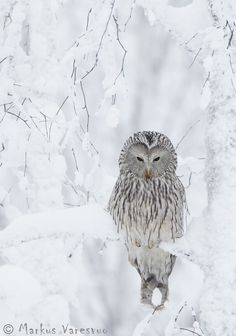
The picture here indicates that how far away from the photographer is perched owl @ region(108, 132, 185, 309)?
4.83 meters

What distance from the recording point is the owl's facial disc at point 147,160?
189 inches

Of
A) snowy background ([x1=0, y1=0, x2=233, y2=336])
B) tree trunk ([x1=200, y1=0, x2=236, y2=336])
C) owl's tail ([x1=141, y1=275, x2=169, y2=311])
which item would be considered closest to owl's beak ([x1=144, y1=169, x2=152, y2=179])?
snowy background ([x1=0, y1=0, x2=233, y2=336])

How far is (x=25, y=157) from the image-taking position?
4.34 meters

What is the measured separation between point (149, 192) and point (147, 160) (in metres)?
0.22

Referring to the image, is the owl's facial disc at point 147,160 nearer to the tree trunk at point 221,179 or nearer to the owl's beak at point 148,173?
the owl's beak at point 148,173

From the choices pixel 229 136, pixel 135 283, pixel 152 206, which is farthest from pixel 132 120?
pixel 229 136

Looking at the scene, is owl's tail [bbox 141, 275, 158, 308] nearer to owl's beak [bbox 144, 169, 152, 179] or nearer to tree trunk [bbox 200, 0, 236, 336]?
owl's beak [bbox 144, 169, 152, 179]

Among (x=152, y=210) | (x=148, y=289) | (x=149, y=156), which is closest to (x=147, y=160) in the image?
(x=149, y=156)

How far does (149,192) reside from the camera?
16.1 feet

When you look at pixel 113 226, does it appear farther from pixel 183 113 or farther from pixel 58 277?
pixel 183 113

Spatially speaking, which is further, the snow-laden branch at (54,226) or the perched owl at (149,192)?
the perched owl at (149,192)

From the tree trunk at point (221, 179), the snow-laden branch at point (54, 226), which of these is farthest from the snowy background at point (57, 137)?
the tree trunk at point (221, 179)
